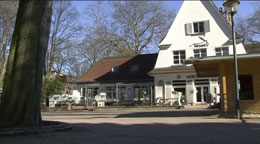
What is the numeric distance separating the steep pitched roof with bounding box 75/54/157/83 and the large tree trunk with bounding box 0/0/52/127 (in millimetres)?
29114

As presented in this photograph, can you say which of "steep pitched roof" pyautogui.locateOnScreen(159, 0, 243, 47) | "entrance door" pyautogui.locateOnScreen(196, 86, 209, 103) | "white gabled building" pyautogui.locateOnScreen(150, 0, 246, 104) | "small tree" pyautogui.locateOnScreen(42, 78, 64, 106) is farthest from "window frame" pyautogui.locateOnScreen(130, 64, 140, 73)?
"entrance door" pyautogui.locateOnScreen(196, 86, 209, 103)

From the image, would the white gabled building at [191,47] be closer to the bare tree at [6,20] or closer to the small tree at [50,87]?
the small tree at [50,87]

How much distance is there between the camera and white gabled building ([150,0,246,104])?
33.9 meters

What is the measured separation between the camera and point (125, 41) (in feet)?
166

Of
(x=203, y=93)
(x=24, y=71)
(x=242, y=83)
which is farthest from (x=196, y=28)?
(x=24, y=71)

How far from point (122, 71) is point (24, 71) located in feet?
106

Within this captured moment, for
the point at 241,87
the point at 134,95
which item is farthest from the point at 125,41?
the point at 241,87

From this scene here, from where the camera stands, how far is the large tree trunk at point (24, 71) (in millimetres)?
9523

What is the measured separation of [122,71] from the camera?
41.7 meters

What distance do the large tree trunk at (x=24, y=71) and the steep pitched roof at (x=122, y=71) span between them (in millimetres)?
29114

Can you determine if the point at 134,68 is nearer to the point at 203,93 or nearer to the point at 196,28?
the point at 196,28

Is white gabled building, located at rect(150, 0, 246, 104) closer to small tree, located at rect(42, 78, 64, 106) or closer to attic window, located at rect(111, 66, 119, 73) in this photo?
attic window, located at rect(111, 66, 119, 73)

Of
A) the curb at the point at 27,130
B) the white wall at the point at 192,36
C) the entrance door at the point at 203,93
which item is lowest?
the curb at the point at 27,130

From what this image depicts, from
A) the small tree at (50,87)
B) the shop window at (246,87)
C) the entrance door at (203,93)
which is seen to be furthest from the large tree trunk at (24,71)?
the small tree at (50,87)
